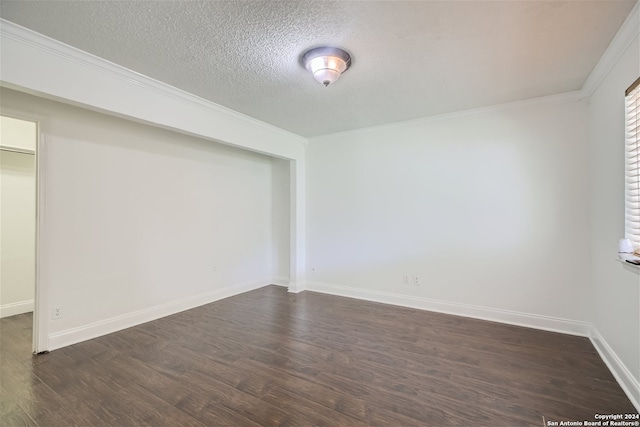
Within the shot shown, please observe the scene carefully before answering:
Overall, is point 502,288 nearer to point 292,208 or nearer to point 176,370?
point 292,208

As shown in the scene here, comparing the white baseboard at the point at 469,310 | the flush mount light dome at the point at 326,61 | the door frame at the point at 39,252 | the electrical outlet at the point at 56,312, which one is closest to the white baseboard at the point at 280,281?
the white baseboard at the point at 469,310

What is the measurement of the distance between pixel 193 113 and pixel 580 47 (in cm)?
363

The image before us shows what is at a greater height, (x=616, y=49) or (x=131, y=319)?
(x=616, y=49)

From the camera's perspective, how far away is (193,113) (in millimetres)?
3201

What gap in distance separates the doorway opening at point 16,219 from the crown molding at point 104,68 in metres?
2.29

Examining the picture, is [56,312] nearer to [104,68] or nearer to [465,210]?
[104,68]

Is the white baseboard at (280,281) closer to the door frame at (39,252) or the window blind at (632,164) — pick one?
the door frame at (39,252)

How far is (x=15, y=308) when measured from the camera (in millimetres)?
3775

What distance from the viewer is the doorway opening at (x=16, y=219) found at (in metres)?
3.73

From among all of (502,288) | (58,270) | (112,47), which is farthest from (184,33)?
(502,288)

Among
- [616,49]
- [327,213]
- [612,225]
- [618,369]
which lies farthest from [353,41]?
[618,369]

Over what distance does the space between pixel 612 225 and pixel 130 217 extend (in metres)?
4.88

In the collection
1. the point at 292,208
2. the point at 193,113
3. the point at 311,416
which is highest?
the point at 193,113

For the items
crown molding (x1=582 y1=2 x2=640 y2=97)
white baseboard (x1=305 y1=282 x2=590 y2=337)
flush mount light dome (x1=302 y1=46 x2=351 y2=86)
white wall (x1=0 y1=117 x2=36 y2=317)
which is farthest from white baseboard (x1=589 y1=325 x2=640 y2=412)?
white wall (x1=0 y1=117 x2=36 y2=317)
